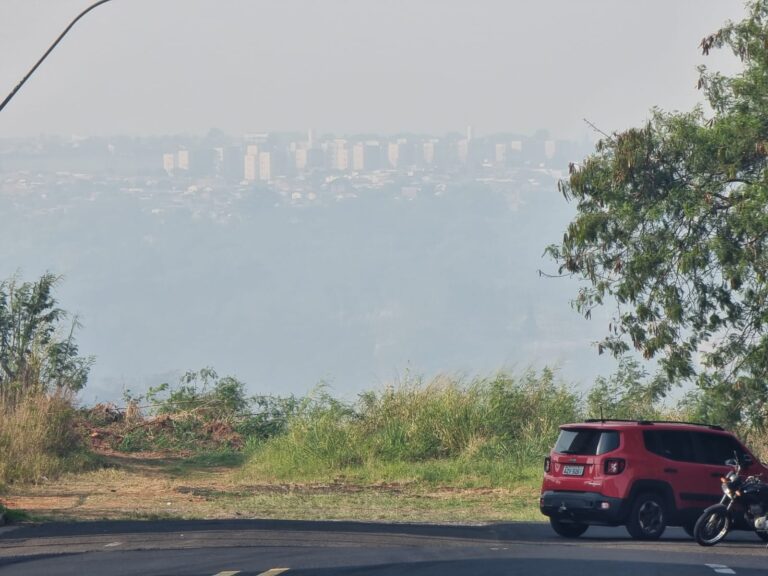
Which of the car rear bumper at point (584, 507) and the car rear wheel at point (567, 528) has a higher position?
the car rear bumper at point (584, 507)

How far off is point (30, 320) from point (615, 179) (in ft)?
75.8

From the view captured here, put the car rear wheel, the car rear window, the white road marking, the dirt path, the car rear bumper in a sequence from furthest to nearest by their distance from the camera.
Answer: the dirt path, the car rear wheel, the car rear window, the car rear bumper, the white road marking

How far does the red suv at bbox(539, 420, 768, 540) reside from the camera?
18.5 metres

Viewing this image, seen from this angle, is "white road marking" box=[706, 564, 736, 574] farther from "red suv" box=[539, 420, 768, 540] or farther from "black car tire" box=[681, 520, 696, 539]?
"black car tire" box=[681, 520, 696, 539]

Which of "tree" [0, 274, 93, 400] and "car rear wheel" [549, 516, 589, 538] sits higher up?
"tree" [0, 274, 93, 400]

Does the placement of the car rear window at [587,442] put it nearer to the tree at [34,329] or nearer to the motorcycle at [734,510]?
Result: the motorcycle at [734,510]

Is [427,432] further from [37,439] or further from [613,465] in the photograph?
[613,465]

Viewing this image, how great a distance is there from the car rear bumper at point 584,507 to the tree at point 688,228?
954cm

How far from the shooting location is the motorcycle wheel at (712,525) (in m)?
17.7

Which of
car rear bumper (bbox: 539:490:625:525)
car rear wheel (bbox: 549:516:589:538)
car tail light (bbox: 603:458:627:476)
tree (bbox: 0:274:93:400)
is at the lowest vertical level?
car rear wheel (bbox: 549:516:589:538)

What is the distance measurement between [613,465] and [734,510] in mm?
1792

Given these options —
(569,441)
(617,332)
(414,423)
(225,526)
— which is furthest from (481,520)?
(414,423)

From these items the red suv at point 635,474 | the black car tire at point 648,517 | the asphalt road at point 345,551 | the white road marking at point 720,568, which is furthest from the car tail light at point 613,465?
the white road marking at point 720,568

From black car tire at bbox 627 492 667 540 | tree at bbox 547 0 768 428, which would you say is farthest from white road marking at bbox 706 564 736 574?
tree at bbox 547 0 768 428
